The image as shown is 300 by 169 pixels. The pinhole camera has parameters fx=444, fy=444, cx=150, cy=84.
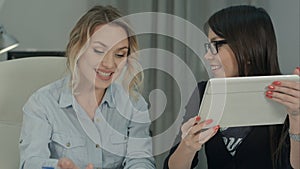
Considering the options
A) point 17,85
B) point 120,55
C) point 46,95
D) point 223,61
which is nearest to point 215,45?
point 223,61

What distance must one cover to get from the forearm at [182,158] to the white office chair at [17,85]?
438mm

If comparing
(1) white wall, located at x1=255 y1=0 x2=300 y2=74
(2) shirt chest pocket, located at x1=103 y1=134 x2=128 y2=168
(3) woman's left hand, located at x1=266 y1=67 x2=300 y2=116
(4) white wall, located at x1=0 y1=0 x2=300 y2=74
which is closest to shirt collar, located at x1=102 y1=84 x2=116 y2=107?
(2) shirt chest pocket, located at x1=103 y1=134 x2=128 y2=168

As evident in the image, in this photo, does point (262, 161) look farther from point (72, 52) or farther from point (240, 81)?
point (72, 52)

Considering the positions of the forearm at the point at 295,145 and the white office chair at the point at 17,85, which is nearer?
the forearm at the point at 295,145

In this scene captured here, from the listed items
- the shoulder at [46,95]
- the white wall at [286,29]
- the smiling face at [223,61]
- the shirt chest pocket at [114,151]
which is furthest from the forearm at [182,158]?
the white wall at [286,29]

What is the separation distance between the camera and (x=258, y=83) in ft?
3.03

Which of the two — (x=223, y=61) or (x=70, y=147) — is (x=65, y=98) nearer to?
(x=70, y=147)

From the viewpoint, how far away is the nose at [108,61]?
1.12 metres

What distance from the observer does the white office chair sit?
1.26m

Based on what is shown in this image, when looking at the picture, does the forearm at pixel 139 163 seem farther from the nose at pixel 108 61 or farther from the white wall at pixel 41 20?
the white wall at pixel 41 20

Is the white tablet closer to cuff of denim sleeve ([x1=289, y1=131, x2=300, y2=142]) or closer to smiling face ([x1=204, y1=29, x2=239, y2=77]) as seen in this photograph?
cuff of denim sleeve ([x1=289, y1=131, x2=300, y2=142])

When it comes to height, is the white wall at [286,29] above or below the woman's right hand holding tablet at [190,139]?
above

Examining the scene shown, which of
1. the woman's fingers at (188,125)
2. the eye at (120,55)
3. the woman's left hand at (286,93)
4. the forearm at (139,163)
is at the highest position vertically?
the eye at (120,55)

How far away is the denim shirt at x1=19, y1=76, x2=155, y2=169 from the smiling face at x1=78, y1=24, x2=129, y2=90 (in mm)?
74
